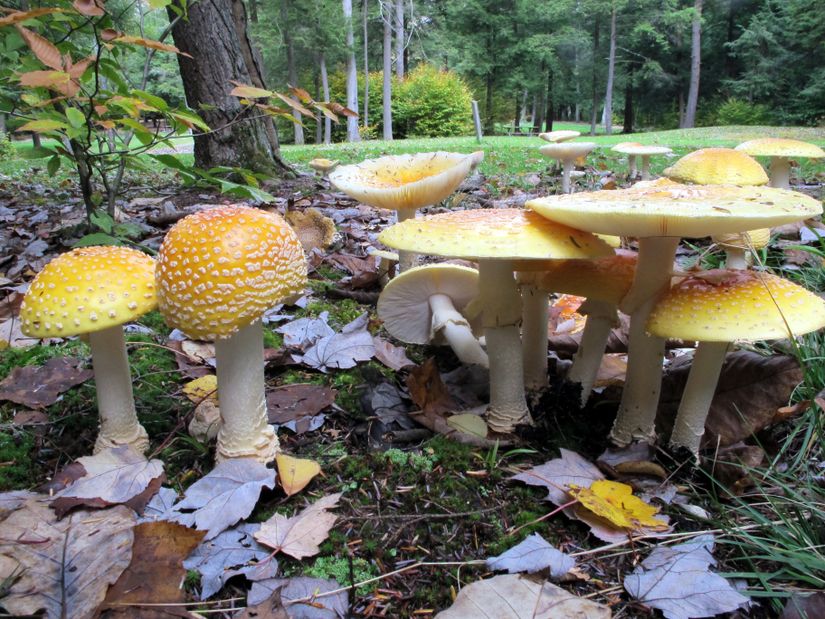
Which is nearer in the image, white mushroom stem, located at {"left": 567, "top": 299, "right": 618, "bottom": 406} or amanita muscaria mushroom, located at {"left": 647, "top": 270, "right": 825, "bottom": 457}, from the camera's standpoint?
amanita muscaria mushroom, located at {"left": 647, "top": 270, "right": 825, "bottom": 457}

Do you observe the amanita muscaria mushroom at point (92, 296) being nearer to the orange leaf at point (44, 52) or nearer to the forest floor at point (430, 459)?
the forest floor at point (430, 459)

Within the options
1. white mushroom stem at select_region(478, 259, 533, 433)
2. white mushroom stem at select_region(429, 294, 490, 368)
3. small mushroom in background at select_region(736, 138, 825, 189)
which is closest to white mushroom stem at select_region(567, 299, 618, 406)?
white mushroom stem at select_region(478, 259, 533, 433)

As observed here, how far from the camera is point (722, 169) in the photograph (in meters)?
3.78

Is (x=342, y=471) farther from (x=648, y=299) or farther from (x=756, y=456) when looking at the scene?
(x=756, y=456)

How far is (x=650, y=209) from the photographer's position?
1651mm

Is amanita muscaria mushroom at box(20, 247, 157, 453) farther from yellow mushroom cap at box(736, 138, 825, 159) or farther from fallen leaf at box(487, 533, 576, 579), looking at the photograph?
yellow mushroom cap at box(736, 138, 825, 159)

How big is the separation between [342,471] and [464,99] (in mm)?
34852

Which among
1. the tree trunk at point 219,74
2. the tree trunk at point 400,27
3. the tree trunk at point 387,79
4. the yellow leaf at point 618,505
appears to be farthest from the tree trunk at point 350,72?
the yellow leaf at point 618,505

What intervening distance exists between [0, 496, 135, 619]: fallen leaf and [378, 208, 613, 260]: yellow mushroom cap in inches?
50.9

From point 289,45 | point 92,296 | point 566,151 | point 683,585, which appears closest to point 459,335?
point 683,585

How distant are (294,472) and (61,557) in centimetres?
73

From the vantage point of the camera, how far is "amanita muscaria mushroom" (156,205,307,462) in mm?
1704

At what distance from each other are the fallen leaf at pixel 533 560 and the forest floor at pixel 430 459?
0.12 ft

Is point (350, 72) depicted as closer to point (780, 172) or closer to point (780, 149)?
point (780, 172)
